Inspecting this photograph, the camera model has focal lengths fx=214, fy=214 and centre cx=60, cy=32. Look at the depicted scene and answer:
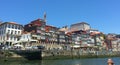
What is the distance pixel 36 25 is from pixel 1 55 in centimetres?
3743

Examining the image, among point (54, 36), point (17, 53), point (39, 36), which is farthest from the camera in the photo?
point (54, 36)

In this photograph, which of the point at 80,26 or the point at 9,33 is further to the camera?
the point at 80,26

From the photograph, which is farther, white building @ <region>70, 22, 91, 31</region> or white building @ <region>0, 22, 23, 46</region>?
white building @ <region>70, 22, 91, 31</region>

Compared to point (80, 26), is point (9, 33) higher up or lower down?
lower down

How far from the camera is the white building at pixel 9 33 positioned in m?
80.3

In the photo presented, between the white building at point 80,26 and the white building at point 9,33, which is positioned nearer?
the white building at point 9,33

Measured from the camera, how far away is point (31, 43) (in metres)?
80.1

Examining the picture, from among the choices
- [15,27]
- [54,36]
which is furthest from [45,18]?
[15,27]

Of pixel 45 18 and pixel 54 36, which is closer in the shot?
pixel 54 36

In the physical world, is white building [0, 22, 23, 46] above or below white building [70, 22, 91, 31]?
below

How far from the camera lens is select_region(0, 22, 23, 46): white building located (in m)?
80.3

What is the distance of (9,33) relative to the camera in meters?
81.3

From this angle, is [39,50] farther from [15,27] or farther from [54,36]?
[54,36]

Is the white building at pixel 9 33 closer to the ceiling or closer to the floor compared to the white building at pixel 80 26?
closer to the floor
